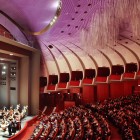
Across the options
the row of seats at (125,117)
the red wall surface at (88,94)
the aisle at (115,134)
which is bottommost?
the aisle at (115,134)

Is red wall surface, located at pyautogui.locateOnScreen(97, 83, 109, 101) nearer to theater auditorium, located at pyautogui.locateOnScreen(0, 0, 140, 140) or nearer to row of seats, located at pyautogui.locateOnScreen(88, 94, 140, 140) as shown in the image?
theater auditorium, located at pyautogui.locateOnScreen(0, 0, 140, 140)

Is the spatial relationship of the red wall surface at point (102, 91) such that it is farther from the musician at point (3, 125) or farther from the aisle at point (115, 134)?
the musician at point (3, 125)

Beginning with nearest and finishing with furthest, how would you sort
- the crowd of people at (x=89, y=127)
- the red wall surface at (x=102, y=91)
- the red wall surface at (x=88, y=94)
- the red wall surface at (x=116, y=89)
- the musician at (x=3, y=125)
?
the crowd of people at (x=89, y=127) < the musician at (x=3, y=125) < the red wall surface at (x=116, y=89) < the red wall surface at (x=102, y=91) < the red wall surface at (x=88, y=94)

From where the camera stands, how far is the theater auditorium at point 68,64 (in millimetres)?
9601

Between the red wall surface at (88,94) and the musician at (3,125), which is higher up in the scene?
the red wall surface at (88,94)

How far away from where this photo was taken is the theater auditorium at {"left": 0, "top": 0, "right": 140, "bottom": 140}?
9.60 metres

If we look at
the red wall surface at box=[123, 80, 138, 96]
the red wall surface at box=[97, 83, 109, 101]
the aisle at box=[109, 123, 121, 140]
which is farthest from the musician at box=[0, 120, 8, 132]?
the red wall surface at box=[123, 80, 138, 96]

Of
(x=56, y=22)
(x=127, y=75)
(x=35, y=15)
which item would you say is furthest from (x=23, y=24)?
(x=127, y=75)

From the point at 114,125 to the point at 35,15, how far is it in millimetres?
7645

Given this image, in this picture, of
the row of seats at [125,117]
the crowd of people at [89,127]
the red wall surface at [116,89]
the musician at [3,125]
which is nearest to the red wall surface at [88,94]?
the red wall surface at [116,89]

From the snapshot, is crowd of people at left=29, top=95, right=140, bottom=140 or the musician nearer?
crowd of people at left=29, top=95, right=140, bottom=140

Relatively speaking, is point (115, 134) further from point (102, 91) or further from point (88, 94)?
point (88, 94)

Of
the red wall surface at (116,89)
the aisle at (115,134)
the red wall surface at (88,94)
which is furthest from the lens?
the red wall surface at (88,94)

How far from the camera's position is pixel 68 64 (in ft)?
55.0
